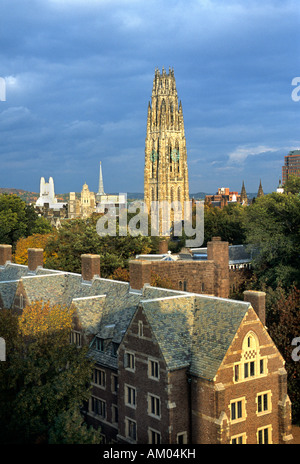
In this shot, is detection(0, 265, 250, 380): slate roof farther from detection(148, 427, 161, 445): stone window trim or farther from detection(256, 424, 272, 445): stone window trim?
detection(256, 424, 272, 445): stone window trim

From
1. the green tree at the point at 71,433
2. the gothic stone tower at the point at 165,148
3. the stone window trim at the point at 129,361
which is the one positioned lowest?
the green tree at the point at 71,433

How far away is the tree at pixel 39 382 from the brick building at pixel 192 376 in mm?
2700

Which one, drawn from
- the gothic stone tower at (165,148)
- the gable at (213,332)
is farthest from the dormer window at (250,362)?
the gothic stone tower at (165,148)

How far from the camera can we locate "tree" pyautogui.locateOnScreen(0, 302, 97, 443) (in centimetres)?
2775

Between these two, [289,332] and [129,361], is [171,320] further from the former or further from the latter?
[289,332]

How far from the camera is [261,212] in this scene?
62.5 m

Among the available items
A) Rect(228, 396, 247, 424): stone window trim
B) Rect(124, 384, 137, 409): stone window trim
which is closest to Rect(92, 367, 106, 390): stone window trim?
Rect(124, 384, 137, 409): stone window trim

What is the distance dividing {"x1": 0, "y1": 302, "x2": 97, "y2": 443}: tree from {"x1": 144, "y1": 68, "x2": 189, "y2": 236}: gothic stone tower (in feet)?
476

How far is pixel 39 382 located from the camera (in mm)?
28500

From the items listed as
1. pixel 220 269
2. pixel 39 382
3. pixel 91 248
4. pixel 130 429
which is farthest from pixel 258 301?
pixel 91 248

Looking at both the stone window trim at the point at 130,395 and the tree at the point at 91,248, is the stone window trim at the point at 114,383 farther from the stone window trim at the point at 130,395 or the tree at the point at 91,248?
the tree at the point at 91,248

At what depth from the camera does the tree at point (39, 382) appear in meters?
27.8

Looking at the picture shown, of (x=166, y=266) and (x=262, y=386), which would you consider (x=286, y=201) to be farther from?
(x=262, y=386)
